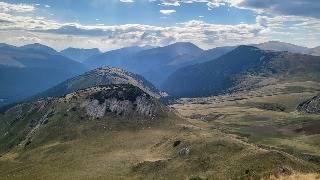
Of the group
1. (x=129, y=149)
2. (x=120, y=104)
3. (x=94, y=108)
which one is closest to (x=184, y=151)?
(x=129, y=149)

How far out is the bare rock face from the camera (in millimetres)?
181250

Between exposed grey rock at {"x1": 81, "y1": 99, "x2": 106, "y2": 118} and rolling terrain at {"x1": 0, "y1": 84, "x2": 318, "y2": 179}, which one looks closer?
rolling terrain at {"x1": 0, "y1": 84, "x2": 318, "y2": 179}

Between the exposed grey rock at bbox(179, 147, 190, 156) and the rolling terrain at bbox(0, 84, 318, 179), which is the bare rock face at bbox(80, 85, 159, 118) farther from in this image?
the exposed grey rock at bbox(179, 147, 190, 156)

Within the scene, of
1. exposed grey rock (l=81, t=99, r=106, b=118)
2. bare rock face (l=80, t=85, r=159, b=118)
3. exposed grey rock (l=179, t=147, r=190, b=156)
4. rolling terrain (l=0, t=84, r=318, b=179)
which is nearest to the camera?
rolling terrain (l=0, t=84, r=318, b=179)

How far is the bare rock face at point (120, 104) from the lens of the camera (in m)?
181

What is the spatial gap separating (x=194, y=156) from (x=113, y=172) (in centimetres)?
2095

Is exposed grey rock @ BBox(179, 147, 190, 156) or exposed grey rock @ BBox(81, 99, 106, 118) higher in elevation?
exposed grey rock @ BBox(179, 147, 190, 156)

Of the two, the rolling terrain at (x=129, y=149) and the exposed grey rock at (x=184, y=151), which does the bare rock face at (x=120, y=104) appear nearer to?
the rolling terrain at (x=129, y=149)

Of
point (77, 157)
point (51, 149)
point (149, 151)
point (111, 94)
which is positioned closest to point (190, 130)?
point (149, 151)

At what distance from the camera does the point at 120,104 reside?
186375mm

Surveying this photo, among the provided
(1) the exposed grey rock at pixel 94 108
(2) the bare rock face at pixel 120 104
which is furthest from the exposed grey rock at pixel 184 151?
(1) the exposed grey rock at pixel 94 108

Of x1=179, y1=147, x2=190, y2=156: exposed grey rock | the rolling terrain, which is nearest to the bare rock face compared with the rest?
the rolling terrain

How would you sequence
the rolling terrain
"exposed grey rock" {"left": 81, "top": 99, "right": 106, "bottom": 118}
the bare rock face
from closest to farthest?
the rolling terrain
"exposed grey rock" {"left": 81, "top": 99, "right": 106, "bottom": 118}
the bare rock face

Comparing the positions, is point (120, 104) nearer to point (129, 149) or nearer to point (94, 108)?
point (94, 108)
